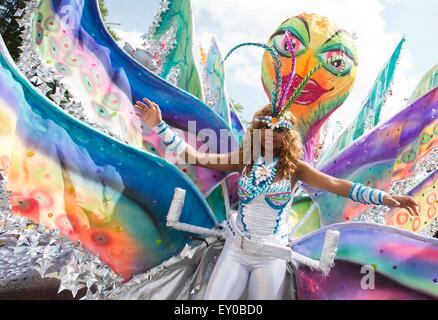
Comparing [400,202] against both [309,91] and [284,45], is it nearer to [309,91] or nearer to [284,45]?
[309,91]

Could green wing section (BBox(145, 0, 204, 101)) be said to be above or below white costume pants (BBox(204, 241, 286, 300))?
above

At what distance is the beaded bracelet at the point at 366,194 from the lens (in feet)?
7.19

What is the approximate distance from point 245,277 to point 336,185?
2.23 ft

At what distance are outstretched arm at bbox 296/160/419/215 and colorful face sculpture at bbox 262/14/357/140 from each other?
4.65 feet

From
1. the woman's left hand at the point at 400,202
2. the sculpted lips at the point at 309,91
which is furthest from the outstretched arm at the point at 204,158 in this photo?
the sculpted lips at the point at 309,91

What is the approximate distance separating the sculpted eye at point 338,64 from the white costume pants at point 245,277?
1938 mm

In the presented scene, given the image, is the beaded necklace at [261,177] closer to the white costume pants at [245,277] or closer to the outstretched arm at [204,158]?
the outstretched arm at [204,158]

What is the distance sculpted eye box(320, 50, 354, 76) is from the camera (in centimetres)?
354

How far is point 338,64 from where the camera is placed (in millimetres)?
3467

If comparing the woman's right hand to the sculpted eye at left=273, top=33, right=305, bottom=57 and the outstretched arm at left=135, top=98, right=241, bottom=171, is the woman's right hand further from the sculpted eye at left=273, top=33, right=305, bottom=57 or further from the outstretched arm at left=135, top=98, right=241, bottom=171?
the sculpted eye at left=273, top=33, right=305, bottom=57

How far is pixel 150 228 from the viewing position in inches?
96.0

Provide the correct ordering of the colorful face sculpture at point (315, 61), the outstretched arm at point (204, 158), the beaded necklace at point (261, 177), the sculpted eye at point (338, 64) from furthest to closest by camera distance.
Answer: the colorful face sculpture at point (315, 61) → the sculpted eye at point (338, 64) → the outstretched arm at point (204, 158) → the beaded necklace at point (261, 177)

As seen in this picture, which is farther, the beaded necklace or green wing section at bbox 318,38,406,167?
green wing section at bbox 318,38,406,167

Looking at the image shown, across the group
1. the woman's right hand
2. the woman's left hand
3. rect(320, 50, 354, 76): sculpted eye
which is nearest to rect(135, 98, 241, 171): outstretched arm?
the woman's right hand
